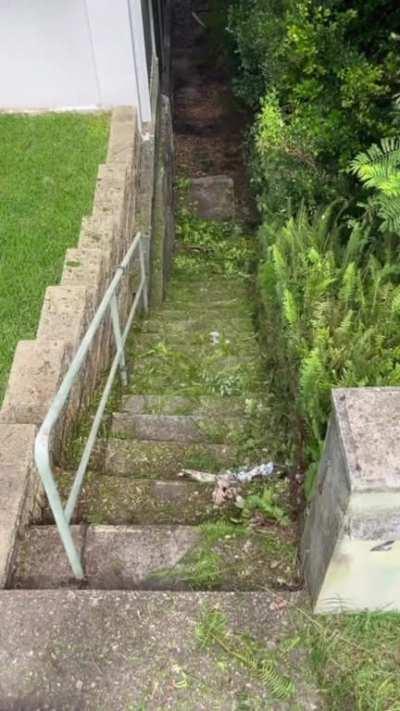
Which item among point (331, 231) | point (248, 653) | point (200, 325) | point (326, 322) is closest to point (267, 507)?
point (248, 653)

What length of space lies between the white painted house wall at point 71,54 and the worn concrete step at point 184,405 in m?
3.86

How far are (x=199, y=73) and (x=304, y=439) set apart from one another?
1186 cm

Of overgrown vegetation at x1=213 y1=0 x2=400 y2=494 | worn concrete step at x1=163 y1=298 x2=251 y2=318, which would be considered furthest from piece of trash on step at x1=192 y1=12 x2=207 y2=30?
worn concrete step at x1=163 y1=298 x2=251 y2=318

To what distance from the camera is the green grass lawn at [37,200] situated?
4113mm

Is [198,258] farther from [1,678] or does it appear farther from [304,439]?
[1,678]

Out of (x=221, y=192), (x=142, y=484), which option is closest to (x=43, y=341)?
(x=142, y=484)

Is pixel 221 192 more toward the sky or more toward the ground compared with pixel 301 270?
more toward the ground

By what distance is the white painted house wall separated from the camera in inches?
226

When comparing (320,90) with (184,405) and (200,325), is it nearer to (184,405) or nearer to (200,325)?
(200,325)

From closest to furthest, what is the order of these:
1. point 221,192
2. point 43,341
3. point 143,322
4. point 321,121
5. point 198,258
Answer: point 43,341, point 321,121, point 143,322, point 198,258, point 221,192

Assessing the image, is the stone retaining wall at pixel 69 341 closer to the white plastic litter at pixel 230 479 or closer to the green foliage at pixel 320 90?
the white plastic litter at pixel 230 479

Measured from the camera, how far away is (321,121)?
15.2 feet

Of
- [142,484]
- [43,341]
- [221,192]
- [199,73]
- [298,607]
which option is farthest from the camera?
[199,73]

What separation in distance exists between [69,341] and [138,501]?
1024mm
